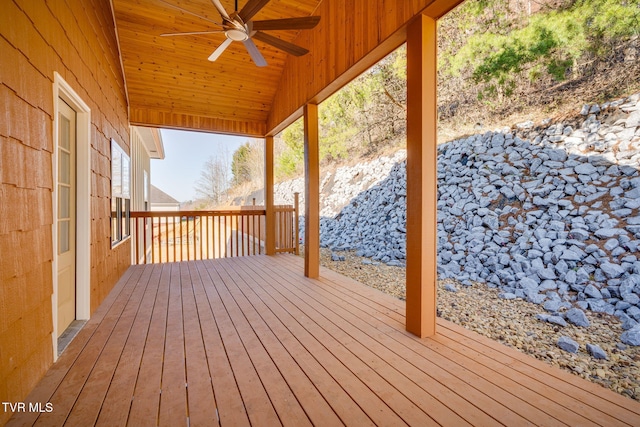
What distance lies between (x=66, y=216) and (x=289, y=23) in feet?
8.75

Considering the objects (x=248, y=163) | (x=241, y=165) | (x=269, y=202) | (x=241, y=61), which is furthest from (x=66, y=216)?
(x=241, y=165)

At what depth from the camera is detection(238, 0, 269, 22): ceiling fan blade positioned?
249 centimetres

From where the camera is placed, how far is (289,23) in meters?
2.83

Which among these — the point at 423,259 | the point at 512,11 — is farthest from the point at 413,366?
the point at 512,11

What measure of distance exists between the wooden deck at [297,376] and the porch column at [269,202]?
308cm

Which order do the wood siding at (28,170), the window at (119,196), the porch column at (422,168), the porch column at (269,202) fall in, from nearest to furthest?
the wood siding at (28,170), the porch column at (422,168), the window at (119,196), the porch column at (269,202)

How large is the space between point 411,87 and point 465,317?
7.34 ft

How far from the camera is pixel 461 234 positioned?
4.99 meters

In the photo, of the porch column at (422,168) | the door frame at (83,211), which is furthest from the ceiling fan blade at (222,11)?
the porch column at (422,168)

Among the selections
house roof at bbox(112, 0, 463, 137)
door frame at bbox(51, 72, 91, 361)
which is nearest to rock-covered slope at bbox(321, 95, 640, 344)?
house roof at bbox(112, 0, 463, 137)

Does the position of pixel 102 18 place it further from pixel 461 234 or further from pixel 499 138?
pixel 499 138

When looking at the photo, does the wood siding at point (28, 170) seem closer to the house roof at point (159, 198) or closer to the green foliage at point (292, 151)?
the green foliage at point (292, 151)

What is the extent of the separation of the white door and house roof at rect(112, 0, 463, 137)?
4.52 feet

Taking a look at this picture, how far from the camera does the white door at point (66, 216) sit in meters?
2.38
